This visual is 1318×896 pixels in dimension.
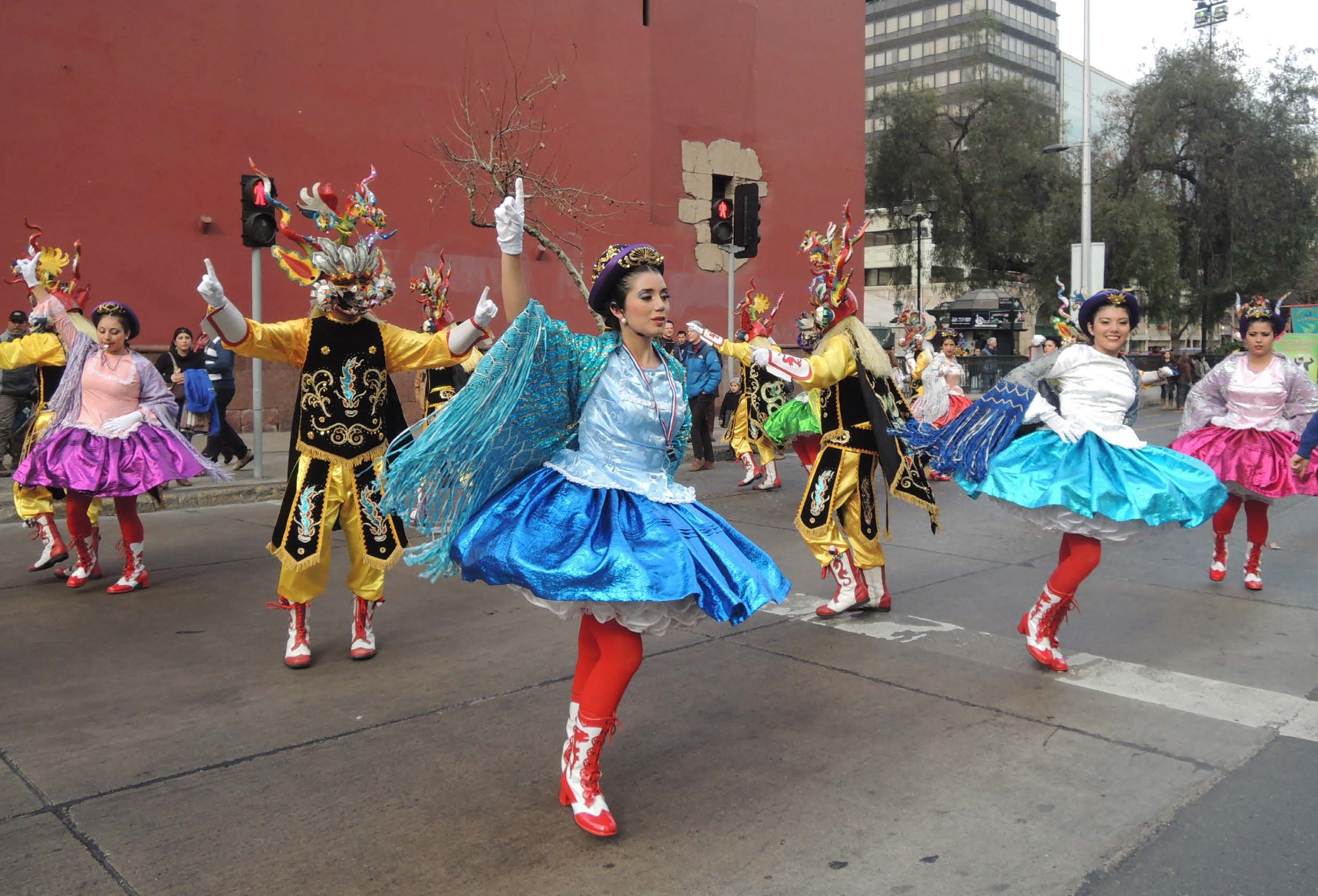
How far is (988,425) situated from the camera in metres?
5.25

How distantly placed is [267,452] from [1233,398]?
37.6 feet

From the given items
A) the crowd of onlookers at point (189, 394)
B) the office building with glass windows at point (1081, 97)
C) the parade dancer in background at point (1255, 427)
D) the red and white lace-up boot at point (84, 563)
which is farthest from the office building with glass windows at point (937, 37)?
the red and white lace-up boot at point (84, 563)

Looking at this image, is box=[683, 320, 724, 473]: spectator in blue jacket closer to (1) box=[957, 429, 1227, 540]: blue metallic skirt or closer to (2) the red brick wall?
(2) the red brick wall

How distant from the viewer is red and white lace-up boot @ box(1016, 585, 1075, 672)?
5.11 meters

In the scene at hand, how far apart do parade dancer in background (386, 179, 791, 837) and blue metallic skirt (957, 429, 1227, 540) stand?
1.99 metres

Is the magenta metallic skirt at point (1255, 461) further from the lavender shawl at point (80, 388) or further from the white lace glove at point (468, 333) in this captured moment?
the lavender shawl at point (80, 388)

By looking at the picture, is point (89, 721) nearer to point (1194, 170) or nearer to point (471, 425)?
point (471, 425)

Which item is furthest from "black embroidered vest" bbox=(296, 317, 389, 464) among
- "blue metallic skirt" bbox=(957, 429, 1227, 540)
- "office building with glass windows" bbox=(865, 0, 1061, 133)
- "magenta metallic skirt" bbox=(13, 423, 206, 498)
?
"office building with glass windows" bbox=(865, 0, 1061, 133)

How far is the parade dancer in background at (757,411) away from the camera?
36.9 feet

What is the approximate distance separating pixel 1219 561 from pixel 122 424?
7.42 metres

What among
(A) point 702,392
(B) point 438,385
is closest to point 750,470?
(A) point 702,392

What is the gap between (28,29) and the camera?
12.7m

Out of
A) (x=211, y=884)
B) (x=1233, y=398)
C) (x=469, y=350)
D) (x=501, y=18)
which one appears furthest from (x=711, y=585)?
(x=501, y=18)

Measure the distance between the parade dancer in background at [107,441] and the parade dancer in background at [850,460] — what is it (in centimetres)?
368
